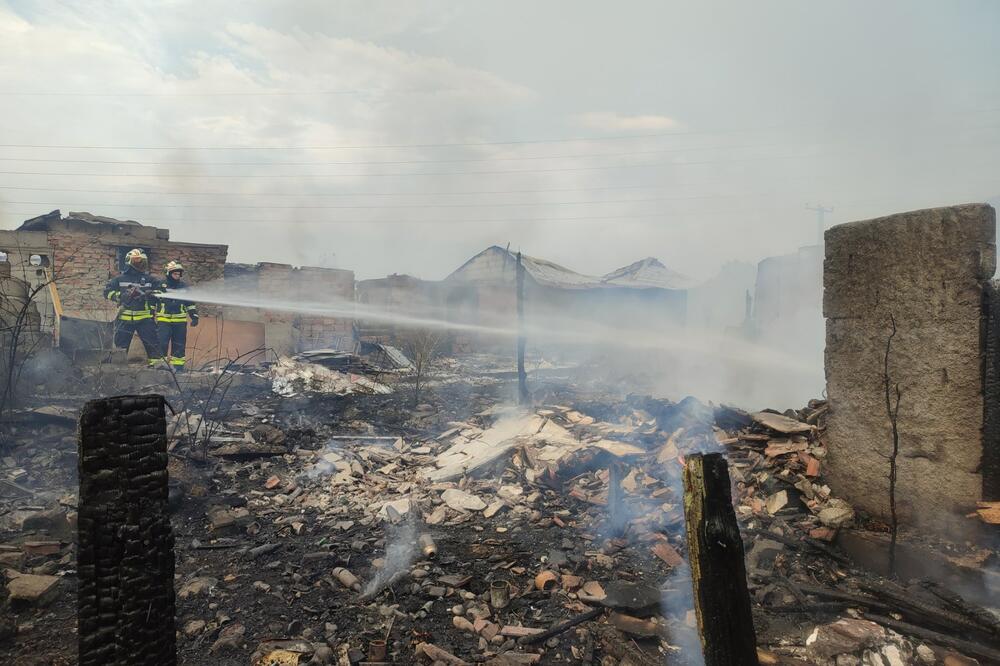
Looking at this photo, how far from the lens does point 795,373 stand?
16.2m

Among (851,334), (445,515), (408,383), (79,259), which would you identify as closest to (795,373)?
(408,383)

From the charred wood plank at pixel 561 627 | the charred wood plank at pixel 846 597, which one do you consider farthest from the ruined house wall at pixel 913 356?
the charred wood plank at pixel 561 627

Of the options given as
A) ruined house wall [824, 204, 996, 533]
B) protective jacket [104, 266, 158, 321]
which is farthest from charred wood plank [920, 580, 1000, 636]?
protective jacket [104, 266, 158, 321]

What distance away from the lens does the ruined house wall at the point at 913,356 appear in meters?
3.84

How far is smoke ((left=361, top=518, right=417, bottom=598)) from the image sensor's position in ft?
14.2

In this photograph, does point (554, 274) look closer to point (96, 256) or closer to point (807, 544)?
point (96, 256)

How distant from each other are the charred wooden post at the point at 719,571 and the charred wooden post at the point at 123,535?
187cm

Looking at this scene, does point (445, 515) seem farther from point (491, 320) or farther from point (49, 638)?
point (491, 320)

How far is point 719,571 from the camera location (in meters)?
2.06

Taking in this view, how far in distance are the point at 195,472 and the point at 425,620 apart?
4036mm

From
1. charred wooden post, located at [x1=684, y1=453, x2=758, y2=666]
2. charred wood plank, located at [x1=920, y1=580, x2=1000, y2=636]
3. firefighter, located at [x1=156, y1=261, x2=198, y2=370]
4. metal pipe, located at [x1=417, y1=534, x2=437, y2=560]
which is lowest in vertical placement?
metal pipe, located at [x1=417, y1=534, x2=437, y2=560]

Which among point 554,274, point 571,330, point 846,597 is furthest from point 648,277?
point 846,597

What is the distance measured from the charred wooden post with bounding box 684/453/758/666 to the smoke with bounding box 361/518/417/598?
2996 mm

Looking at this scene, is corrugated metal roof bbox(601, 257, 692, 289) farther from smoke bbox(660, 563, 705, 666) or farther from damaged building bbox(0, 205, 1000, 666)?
smoke bbox(660, 563, 705, 666)
